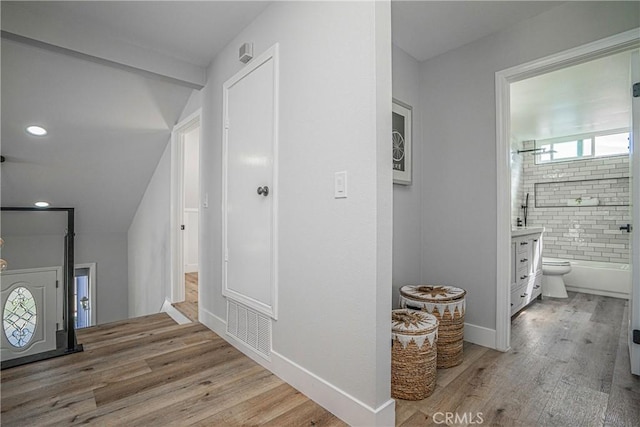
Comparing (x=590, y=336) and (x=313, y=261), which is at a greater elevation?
(x=313, y=261)

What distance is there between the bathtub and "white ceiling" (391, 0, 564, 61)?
3.49 metres

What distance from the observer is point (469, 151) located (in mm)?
2457

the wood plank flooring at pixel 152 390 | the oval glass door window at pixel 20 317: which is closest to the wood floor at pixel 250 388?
the wood plank flooring at pixel 152 390

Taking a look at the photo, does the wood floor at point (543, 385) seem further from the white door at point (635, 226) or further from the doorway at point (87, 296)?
the doorway at point (87, 296)

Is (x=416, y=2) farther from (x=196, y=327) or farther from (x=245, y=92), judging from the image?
(x=196, y=327)

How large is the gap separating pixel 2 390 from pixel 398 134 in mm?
2923

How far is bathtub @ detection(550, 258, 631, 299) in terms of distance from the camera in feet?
12.5

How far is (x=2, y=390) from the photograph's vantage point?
1.70 meters

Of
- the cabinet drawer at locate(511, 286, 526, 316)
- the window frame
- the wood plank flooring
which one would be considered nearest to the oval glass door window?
the wood plank flooring

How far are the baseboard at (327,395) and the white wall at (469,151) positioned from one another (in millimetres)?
1382

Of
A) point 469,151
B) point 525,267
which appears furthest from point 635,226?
point 525,267

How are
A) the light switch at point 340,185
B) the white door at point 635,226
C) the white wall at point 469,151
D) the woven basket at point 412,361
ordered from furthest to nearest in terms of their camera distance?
the white wall at point 469,151
the white door at point 635,226
the woven basket at point 412,361
the light switch at point 340,185

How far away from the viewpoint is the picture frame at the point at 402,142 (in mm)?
2453

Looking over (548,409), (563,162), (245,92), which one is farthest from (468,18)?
(563,162)
